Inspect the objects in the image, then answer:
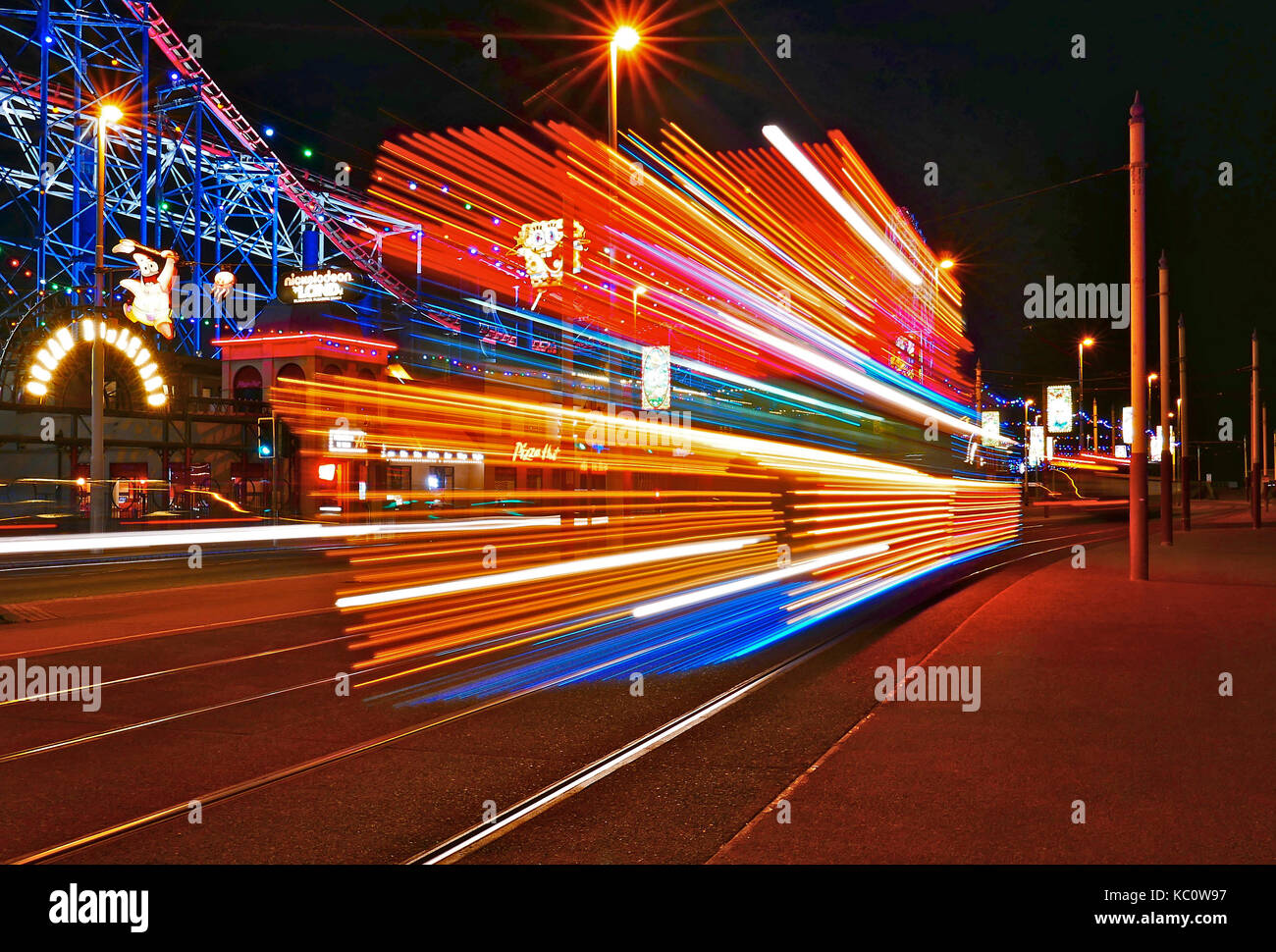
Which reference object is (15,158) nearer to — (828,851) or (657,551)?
(657,551)

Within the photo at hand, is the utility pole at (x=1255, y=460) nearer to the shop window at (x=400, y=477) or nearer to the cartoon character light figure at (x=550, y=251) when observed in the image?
the cartoon character light figure at (x=550, y=251)

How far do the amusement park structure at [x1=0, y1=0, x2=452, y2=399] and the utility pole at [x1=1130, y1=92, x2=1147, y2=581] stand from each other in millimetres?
25140

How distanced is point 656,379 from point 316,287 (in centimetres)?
3088

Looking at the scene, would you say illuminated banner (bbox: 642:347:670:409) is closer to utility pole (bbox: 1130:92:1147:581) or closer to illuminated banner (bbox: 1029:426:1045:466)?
utility pole (bbox: 1130:92:1147:581)

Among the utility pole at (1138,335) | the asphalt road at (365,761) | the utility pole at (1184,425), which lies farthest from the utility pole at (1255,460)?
the asphalt road at (365,761)

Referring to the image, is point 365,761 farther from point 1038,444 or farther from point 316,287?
point 1038,444

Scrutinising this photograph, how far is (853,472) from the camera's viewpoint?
20062 mm

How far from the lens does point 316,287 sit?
46.1 metres

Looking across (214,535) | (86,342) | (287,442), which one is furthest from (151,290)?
(214,535)

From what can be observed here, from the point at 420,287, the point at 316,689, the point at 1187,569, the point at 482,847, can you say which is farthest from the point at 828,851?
the point at 420,287

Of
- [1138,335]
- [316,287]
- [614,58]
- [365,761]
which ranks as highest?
[316,287]

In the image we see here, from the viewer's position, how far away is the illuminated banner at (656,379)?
19391 millimetres

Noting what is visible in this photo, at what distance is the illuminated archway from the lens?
34.1 meters

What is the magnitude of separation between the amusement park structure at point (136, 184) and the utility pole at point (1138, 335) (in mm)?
25140
